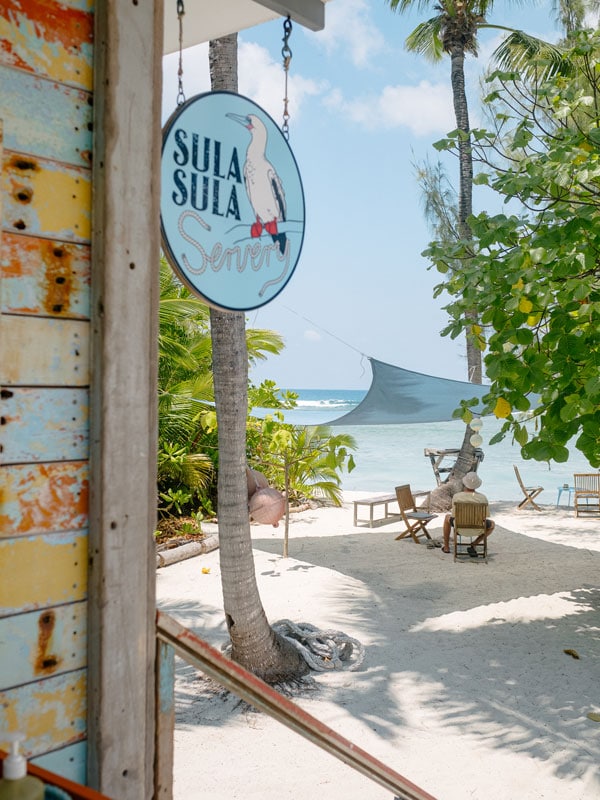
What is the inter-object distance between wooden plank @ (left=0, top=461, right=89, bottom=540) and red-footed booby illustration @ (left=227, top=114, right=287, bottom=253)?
3.14 ft

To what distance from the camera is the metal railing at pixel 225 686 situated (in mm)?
1613

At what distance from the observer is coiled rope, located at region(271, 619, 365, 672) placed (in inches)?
231

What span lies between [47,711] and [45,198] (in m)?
1.07

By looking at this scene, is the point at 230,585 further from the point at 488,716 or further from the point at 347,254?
the point at 347,254

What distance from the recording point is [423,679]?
18.8ft

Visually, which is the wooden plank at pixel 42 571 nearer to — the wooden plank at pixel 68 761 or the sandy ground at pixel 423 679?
the wooden plank at pixel 68 761

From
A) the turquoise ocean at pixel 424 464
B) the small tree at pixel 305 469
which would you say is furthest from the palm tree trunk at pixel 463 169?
the turquoise ocean at pixel 424 464

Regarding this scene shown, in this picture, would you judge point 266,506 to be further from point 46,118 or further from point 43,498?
point 46,118

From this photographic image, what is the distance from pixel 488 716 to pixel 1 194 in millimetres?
4878

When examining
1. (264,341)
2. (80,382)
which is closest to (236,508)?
(80,382)

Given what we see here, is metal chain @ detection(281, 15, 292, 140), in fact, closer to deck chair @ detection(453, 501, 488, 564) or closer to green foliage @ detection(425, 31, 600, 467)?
green foliage @ detection(425, 31, 600, 467)

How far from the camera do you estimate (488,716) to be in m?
5.07

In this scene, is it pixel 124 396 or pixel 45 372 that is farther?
pixel 124 396

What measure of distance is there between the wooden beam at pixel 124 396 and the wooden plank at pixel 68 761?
2 centimetres
